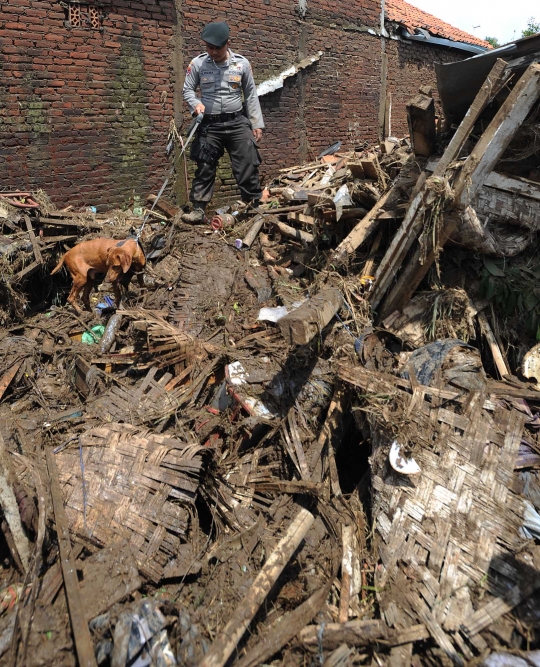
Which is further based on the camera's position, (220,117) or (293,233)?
(220,117)

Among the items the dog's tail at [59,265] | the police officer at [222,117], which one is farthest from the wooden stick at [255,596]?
the police officer at [222,117]

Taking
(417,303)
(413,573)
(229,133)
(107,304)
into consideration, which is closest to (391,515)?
(413,573)

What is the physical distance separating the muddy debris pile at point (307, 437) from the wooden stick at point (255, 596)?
11 millimetres

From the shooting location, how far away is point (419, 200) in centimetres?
395

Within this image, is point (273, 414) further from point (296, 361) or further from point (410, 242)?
point (410, 242)

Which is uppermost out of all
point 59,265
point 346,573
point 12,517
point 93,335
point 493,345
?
point 493,345

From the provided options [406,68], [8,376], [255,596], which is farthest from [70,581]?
[406,68]

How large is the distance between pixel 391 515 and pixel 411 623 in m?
0.60

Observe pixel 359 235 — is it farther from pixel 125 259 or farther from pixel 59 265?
pixel 59 265

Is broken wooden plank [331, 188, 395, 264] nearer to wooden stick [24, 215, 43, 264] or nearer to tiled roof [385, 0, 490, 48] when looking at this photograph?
wooden stick [24, 215, 43, 264]

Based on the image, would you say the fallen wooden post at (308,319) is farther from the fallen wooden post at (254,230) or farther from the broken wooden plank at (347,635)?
the fallen wooden post at (254,230)

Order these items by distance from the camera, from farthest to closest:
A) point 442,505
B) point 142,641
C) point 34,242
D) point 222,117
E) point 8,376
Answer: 1. point 222,117
2. point 34,242
3. point 8,376
4. point 442,505
5. point 142,641

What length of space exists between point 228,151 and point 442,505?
211 inches

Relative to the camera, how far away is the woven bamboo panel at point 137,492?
9.18ft
